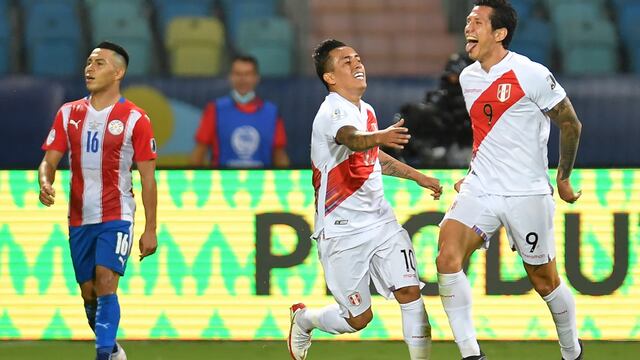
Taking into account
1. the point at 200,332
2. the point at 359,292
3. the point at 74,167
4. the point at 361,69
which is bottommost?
the point at 200,332

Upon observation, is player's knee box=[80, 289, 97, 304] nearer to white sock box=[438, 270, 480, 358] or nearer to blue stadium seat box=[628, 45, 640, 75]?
white sock box=[438, 270, 480, 358]

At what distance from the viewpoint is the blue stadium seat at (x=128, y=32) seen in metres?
11.7

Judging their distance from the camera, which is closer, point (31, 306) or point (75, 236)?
point (75, 236)

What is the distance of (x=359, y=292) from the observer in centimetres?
611

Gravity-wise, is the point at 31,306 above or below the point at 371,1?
below

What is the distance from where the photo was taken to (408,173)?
247 inches

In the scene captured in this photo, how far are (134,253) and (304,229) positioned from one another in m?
0.94

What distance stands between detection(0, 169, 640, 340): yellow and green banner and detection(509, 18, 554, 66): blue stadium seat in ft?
14.3

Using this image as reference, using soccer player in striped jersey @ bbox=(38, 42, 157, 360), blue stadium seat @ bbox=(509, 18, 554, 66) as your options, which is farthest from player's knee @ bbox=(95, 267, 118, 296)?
blue stadium seat @ bbox=(509, 18, 554, 66)

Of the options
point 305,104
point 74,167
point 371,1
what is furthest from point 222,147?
point 371,1

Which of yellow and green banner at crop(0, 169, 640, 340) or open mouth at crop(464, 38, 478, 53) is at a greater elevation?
open mouth at crop(464, 38, 478, 53)

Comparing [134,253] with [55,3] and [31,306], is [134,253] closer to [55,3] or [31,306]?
[31,306]

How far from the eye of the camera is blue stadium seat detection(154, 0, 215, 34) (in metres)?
12.2

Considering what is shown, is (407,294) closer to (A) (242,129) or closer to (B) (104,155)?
(B) (104,155)
